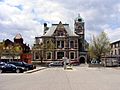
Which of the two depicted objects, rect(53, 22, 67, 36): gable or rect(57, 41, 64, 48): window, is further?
rect(53, 22, 67, 36): gable

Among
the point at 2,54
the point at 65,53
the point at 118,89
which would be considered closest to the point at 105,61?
the point at 65,53

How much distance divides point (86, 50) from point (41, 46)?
24.0 meters

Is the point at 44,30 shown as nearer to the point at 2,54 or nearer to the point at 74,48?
the point at 74,48

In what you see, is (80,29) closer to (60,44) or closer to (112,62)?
(60,44)

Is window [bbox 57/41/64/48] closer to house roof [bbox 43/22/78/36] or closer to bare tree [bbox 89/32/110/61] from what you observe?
house roof [bbox 43/22/78/36]

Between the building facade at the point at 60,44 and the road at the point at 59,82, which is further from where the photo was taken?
the building facade at the point at 60,44

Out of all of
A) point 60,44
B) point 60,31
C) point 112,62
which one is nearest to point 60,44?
point 60,44

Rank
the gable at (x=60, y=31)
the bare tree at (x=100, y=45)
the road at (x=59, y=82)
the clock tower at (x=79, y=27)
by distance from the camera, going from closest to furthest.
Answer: the road at (x=59, y=82) < the bare tree at (x=100, y=45) < the gable at (x=60, y=31) < the clock tower at (x=79, y=27)

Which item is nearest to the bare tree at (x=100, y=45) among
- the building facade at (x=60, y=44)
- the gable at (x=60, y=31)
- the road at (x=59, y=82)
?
the building facade at (x=60, y=44)

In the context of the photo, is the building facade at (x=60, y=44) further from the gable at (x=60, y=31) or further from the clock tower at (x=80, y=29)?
the clock tower at (x=80, y=29)

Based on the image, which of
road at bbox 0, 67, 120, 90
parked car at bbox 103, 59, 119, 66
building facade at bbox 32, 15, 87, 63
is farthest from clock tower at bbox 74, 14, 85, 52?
road at bbox 0, 67, 120, 90

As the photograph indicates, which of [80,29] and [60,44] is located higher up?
[80,29]

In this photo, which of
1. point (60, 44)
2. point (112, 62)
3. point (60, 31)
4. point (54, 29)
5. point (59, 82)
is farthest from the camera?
point (54, 29)

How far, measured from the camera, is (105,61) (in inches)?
3625
